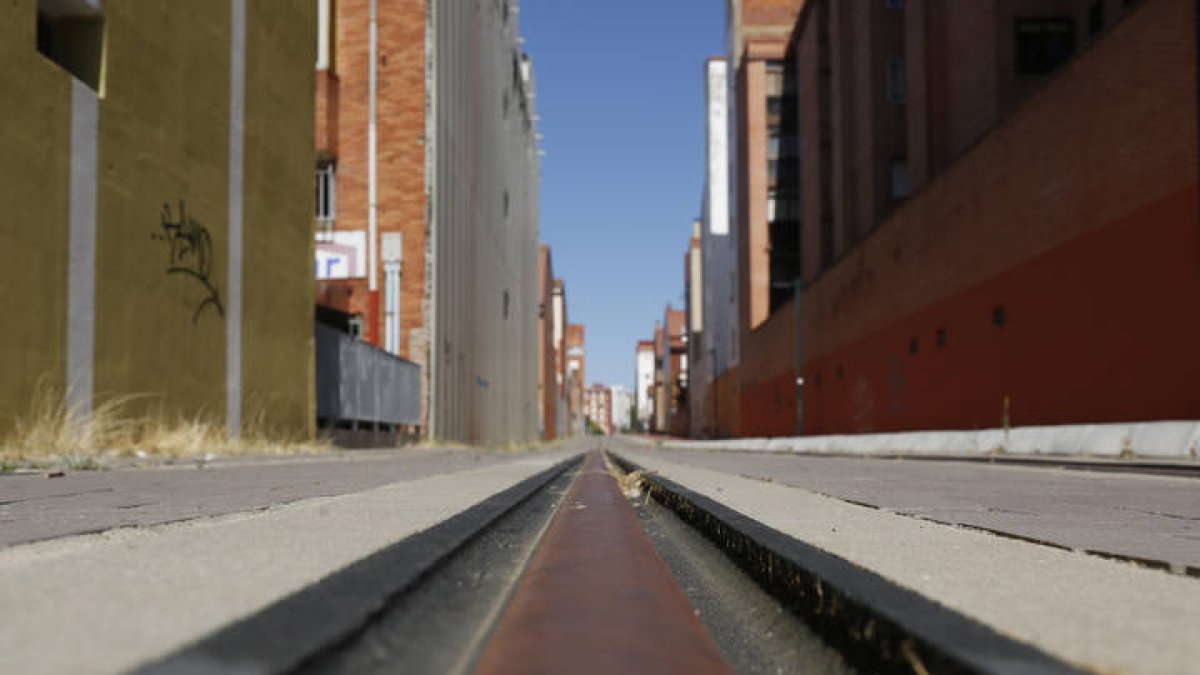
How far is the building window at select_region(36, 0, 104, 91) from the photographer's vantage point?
11688 mm

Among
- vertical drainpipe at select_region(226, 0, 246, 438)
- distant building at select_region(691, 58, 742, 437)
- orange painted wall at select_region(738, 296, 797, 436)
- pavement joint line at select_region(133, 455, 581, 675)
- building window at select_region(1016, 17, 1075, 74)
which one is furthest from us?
distant building at select_region(691, 58, 742, 437)

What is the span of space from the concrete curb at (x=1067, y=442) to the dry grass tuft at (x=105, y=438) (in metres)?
10.7

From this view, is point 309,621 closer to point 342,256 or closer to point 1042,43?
point 1042,43

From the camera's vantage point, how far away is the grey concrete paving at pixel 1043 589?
1095 millimetres

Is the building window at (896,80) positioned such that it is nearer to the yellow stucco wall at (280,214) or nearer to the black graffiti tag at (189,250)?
the yellow stucco wall at (280,214)

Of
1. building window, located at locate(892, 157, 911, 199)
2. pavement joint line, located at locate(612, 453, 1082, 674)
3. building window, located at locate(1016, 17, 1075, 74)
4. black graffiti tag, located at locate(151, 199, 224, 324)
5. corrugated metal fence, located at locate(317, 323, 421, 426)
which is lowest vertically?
pavement joint line, located at locate(612, 453, 1082, 674)

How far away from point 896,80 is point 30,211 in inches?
1197

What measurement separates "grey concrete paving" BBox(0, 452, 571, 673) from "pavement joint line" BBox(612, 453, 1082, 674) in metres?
0.75

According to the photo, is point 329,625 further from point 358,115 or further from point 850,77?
point 850,77

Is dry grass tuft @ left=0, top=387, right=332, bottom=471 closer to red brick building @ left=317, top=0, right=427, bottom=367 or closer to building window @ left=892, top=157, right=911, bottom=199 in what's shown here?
red brick building @ left=317, top=0, right=427, bottom=367

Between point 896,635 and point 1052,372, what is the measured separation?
56.6 feet

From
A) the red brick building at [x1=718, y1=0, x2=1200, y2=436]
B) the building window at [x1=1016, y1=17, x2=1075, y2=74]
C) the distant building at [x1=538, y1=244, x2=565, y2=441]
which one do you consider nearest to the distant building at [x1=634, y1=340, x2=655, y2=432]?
the distant building at [x1=538, y1=244, x2=565, y2=441]

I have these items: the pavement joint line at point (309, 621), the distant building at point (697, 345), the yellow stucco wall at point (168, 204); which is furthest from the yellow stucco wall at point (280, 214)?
the distant building at point (697, 345)

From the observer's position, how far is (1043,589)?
1.55 meters
